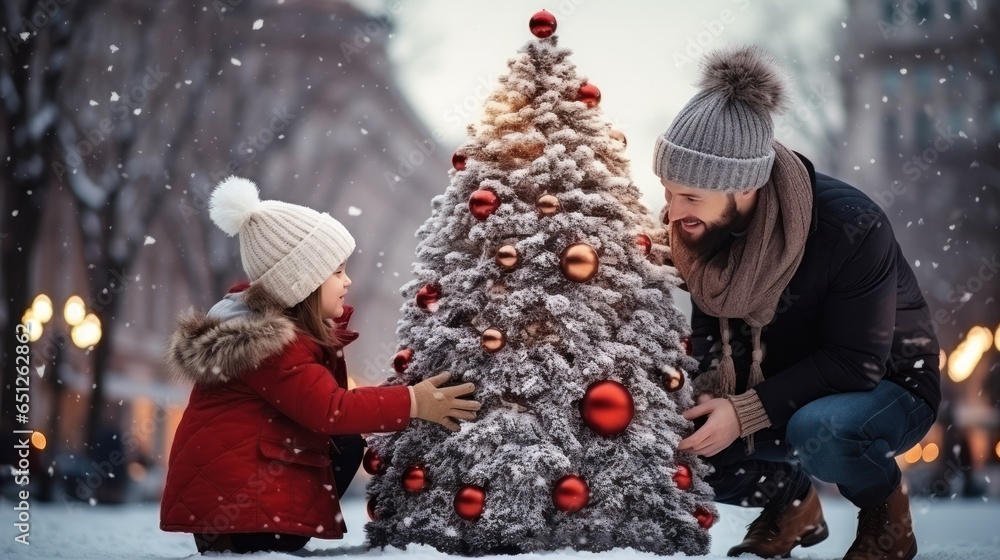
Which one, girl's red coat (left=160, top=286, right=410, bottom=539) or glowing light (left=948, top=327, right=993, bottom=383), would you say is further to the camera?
glowing light (left=948, top=327, right=993, bottom=383)

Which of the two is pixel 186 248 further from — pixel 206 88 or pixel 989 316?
pixel 989 316

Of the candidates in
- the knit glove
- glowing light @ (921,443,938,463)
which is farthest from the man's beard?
glowing light @ (921,443,938,463)

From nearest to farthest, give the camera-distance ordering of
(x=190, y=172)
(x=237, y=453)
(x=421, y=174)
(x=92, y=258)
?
(x=237, y=453), (x=92, y=258), (x=190, y=172), (x=421, y=174)

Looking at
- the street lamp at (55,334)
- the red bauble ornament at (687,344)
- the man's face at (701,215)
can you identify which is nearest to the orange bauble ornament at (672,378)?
the red bauble ornament at (687,344)

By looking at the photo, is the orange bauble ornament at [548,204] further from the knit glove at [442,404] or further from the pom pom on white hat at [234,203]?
the pom pom on white hat at [234,203]

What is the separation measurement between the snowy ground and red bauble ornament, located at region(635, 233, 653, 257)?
3.17 feet

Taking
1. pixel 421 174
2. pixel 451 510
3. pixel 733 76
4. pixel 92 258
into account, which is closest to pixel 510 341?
pixel 451 510

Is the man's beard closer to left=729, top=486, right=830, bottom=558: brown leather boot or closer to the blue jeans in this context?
the blue jeans

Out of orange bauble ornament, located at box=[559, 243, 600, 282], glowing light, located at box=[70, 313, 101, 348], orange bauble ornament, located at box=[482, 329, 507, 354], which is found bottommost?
glowing light, located at box=[70, 313, 101, 348]

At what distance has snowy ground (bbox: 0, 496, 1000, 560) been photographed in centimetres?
375

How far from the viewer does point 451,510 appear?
114 inches

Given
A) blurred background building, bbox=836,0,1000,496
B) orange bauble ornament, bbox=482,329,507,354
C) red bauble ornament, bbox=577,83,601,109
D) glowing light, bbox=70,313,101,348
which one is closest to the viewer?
orange bauble ornament, bbox=482,329,507,354

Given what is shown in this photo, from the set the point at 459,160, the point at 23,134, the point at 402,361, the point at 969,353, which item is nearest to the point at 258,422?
the point at 402,361

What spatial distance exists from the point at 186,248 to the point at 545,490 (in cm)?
805
